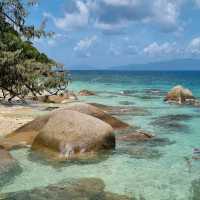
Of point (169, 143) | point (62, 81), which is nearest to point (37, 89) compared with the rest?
point (62, 81)

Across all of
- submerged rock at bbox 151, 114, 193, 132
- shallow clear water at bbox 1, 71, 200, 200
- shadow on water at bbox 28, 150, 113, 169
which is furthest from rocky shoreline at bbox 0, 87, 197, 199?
submerged rock at bbox 151, 114, 193, 132

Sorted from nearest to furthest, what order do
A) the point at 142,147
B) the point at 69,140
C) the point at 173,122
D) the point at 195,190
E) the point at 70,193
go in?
the point at 70,193
the point at 195,190
the point at 69,140
the point at 142,147
the point at 173,122

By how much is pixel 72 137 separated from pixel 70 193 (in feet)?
15.1

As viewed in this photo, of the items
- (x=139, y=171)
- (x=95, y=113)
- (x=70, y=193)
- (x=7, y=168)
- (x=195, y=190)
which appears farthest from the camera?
(x=95, y=113)

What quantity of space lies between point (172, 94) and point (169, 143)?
77.4 feet

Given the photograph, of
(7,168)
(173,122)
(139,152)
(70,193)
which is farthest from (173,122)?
(70,193)

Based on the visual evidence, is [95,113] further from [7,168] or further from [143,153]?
[7,168]

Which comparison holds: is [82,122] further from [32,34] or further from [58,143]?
[32,34]

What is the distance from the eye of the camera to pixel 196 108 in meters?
35.3

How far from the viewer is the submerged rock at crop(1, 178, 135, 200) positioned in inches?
432

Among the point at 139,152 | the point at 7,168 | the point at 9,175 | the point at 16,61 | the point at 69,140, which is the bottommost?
the point at 139,152

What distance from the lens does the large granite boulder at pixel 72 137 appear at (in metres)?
15.5

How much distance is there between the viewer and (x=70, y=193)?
443 inches

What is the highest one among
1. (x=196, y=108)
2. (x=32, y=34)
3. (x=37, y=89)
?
(x=32, y=34)
